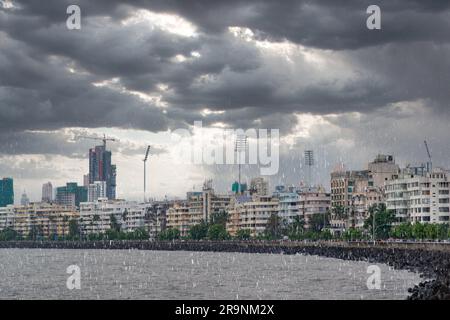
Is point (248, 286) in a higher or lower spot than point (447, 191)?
lower

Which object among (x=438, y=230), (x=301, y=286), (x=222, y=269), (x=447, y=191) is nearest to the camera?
(x=301, y=286)

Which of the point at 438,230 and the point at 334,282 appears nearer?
the point at 334,282

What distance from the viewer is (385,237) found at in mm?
196000

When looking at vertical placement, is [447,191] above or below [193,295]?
above

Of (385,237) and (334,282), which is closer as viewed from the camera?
(334,282)

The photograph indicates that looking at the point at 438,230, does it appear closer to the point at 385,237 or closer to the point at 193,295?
the point at 385,237
